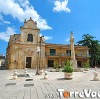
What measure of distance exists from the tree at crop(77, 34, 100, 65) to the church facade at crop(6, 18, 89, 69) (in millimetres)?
10003

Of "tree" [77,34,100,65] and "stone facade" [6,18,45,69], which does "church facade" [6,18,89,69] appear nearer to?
"stone facade" [6,18,45,69]

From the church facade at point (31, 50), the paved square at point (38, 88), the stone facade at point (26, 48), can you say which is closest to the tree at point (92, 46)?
the church facade at point (31, 50)

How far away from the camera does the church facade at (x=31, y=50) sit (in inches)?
1607

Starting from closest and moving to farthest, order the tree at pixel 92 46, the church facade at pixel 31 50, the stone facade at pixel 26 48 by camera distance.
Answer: the stone facade at pixel 26 48
the church facade at pixel 31 50
the tree at pixel 92 46

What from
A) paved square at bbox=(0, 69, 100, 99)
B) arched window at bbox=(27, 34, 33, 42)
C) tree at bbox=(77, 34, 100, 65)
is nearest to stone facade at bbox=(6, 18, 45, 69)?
arched window at bbox=(27, 34, 33, 42)

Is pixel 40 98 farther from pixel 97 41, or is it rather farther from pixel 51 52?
pixel 97 41

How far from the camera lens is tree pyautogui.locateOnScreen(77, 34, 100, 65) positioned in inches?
2062

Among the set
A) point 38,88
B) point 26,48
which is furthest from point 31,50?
point 38,88

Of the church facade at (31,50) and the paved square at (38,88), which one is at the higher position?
the church facade at (31,50)

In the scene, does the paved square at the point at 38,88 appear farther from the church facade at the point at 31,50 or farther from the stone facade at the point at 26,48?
the stone facade at the point at 26,48

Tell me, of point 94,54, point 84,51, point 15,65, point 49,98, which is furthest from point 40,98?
point 94,54

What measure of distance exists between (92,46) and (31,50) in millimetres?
21320

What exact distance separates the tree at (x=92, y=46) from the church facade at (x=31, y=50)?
32.8 ft

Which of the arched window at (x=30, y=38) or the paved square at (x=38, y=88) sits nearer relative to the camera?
the paved square at (x=38, y=88)
